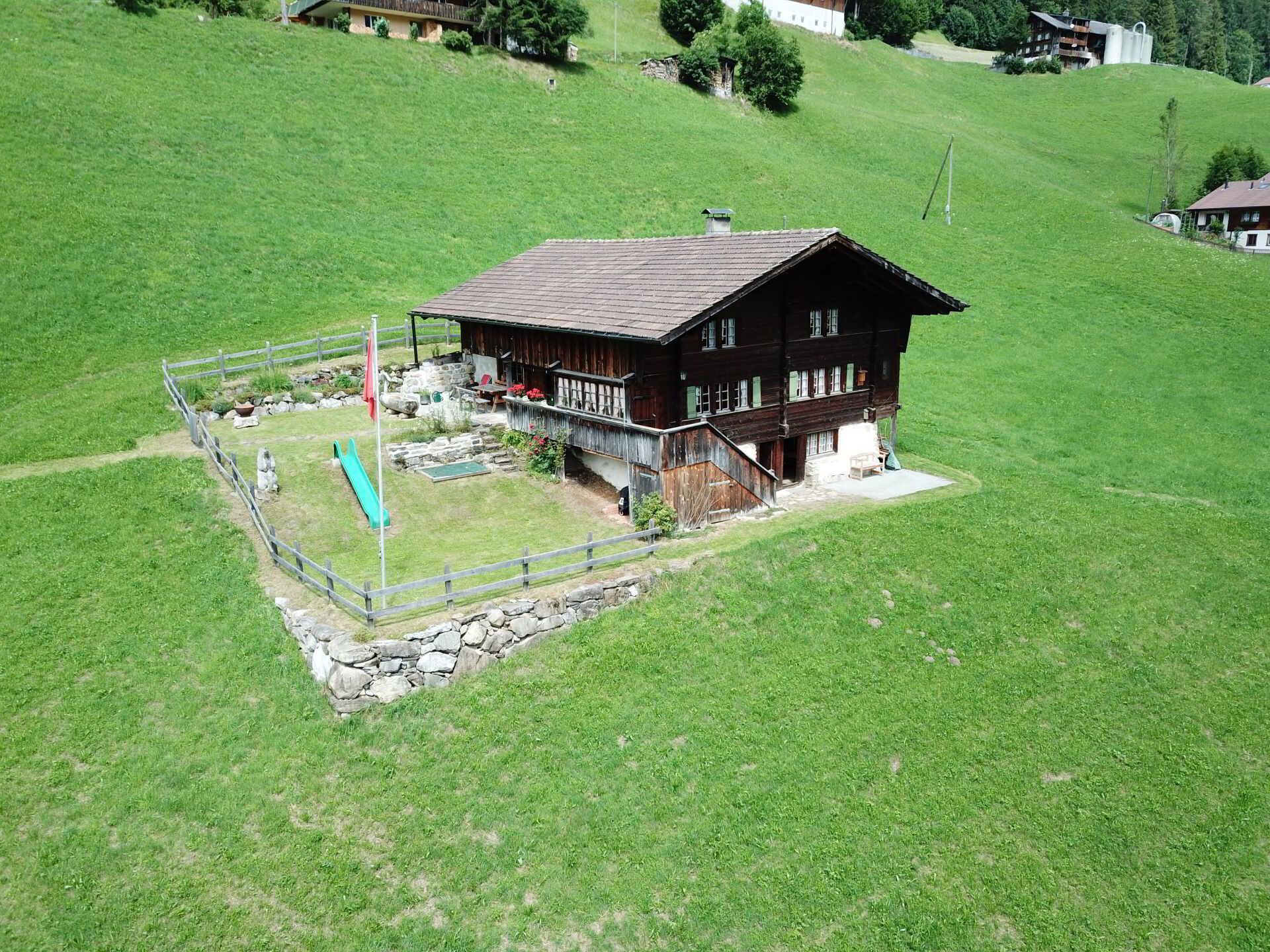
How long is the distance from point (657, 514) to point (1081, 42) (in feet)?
434

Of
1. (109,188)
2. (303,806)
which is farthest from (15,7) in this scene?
(303,806)

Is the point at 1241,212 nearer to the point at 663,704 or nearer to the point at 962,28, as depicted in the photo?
the point at 663,704

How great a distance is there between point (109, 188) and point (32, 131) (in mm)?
5703

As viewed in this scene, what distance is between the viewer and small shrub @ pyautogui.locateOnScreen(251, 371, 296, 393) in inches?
1242

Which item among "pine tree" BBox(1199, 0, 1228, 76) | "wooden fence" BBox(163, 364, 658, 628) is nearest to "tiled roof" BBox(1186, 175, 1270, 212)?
"wooden fence" BBox(163, 364, 658, 628)

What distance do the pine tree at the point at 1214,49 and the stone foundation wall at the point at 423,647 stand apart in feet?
532

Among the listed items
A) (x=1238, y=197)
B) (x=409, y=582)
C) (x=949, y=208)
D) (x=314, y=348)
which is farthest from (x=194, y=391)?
(x=1238, y=197)

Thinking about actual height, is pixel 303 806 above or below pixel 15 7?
below

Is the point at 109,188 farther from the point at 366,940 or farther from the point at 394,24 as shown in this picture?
the point at 366,940

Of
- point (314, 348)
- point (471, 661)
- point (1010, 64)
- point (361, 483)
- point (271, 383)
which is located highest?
point (1010, 64)

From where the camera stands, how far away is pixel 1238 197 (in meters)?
70.9

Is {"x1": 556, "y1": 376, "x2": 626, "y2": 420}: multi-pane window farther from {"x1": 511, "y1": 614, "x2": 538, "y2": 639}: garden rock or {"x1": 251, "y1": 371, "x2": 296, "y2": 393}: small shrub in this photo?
{"x1": 251, "y1": 371, "x2": 296, "y2": 393}: small shrub

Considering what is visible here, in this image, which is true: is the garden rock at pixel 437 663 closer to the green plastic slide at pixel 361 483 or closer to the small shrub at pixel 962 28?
the green plastic slide at pixel 361 483

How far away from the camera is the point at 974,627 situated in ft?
68.7
